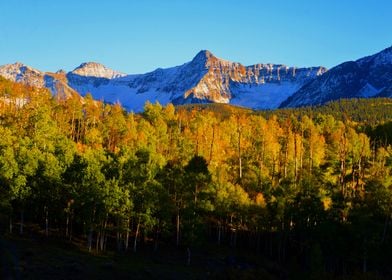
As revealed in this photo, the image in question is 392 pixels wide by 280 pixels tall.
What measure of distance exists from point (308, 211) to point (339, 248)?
7964mm

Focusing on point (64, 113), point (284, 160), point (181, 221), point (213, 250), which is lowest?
point (213, 250)

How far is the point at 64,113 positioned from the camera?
135 meters

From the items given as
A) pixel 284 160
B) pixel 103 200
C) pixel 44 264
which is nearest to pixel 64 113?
pixel 284 160

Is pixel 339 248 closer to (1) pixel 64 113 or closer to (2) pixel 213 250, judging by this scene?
(2) pixel 213 250

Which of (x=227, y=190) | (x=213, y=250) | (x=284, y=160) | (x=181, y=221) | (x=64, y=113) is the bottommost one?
(x=213, y=250)

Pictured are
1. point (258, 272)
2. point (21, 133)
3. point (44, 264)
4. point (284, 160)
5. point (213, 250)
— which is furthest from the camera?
point (284, 160)

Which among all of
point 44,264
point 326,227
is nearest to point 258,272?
point 326,227

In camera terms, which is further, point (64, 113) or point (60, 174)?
point (64, 113)

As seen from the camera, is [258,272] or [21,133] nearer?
[258,272]

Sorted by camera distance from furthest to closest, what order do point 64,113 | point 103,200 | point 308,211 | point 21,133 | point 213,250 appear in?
point 64,113 < point 21,133 < point 213,250 < point 308,211 < point 103,200

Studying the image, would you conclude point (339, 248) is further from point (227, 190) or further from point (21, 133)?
point (21, 133)

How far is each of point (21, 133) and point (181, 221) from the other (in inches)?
1632

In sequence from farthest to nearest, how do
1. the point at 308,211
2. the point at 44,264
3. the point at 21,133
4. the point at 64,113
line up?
the point at 64,113
the point at 21,133
the point at 308,211
the point at 44,264

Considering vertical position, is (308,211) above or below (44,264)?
above
